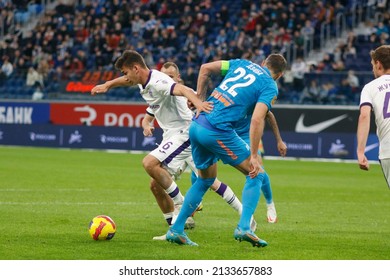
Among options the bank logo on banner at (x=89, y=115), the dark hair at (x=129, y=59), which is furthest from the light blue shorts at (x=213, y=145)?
the bank logo on banner at (x=89, y=115)

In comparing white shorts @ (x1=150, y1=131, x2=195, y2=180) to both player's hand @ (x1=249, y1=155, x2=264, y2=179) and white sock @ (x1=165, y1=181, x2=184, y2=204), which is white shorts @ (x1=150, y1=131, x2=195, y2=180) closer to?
white sock @ (x1=165, y1=181, x2=184, y2=204)

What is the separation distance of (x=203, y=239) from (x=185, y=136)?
159cm

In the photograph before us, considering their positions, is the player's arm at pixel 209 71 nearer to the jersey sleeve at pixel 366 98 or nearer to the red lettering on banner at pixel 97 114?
the jersey sleeve at pixel 366 98

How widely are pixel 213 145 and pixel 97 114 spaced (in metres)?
26.2

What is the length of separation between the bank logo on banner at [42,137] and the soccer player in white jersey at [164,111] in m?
24.1

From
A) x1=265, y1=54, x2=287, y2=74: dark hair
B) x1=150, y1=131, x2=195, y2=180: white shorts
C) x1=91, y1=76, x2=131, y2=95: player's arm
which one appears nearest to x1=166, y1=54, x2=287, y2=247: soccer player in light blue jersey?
x1=265, y1=54, x2=287, y2=74: dark hair

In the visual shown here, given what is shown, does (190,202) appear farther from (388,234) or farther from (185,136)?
(388,234)

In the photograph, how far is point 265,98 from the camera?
9.77m

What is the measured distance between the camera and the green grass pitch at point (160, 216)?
32.3 ft

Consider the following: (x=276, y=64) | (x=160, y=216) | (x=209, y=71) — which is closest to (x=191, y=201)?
(x=209, y=71)

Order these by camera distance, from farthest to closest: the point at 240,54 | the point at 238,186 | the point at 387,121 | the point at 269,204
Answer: the point at 240,54 → the point at 238,186 → the point at 269,204 → the point at 387,121

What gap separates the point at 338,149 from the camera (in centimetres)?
3131

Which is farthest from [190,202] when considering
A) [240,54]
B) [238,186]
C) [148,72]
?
[240,54]

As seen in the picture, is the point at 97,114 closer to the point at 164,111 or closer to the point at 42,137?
the point at 42,137
